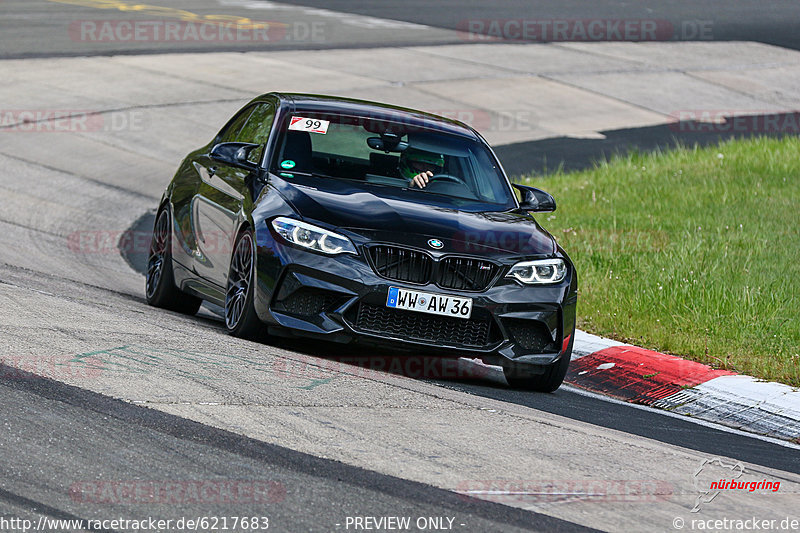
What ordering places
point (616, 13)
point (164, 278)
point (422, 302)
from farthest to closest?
point (616, 13)
point (164, 278)
point (422, 302)

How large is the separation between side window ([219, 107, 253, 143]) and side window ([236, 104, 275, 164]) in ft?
0.38

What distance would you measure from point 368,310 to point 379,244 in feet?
1.24

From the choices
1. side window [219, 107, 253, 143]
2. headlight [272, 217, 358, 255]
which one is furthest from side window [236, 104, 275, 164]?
headlight [272, 217, 358, 255]

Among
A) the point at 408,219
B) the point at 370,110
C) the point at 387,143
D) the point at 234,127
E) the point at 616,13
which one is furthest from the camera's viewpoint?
the point at 616,13

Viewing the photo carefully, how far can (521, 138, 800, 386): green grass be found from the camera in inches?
369

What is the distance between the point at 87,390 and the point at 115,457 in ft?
2.94

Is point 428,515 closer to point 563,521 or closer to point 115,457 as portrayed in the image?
point 563,521

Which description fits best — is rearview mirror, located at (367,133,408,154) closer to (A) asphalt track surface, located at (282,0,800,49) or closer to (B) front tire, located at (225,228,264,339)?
(B) front tire, located at (225,228,264,339)

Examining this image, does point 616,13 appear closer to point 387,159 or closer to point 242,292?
point 387,159

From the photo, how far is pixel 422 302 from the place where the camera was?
23.7ft

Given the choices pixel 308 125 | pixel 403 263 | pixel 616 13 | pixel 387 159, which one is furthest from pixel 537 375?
pixel 616 13

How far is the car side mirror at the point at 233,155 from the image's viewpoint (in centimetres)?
832

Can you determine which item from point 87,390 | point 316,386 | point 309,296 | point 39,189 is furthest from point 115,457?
point 39,189

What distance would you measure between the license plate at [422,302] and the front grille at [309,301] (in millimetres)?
320
